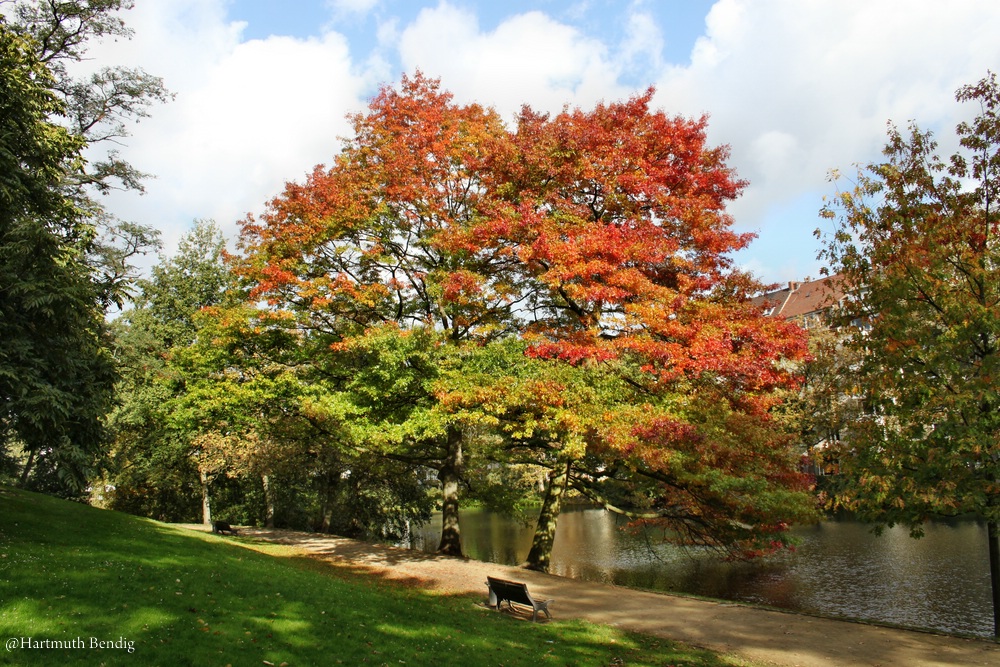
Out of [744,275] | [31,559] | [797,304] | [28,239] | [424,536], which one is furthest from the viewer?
[797,304]

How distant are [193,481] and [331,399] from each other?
71.9 feet

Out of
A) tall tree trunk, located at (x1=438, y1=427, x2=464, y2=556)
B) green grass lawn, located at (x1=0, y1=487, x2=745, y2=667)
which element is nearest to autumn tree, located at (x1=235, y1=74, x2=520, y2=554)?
tall tree trunk, located at (x1=438, y1=427, x2=464, y2=556)

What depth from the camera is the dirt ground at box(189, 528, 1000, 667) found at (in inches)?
411

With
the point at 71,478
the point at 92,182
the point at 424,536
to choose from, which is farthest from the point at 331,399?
the point at 424,536

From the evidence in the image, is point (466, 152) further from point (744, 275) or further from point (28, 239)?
point (28, 239)

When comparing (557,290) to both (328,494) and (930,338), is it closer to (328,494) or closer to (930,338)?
(930,338)

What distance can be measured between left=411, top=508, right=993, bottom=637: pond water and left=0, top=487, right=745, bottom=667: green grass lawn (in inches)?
304

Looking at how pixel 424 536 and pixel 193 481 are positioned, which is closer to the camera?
pixel 193 481

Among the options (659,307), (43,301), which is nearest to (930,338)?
(659,307)

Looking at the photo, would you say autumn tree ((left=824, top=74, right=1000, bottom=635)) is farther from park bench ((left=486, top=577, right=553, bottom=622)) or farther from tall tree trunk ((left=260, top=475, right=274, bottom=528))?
tall tree trunk ((left=260, top=475, right=274, bottom=528))

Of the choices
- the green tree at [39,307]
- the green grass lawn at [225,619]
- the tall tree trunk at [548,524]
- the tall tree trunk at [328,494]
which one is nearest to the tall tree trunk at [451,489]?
the tall tree trunk at [548,524]

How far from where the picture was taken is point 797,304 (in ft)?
201

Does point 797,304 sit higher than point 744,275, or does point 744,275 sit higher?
point 797,304

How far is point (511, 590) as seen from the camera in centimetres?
1270
